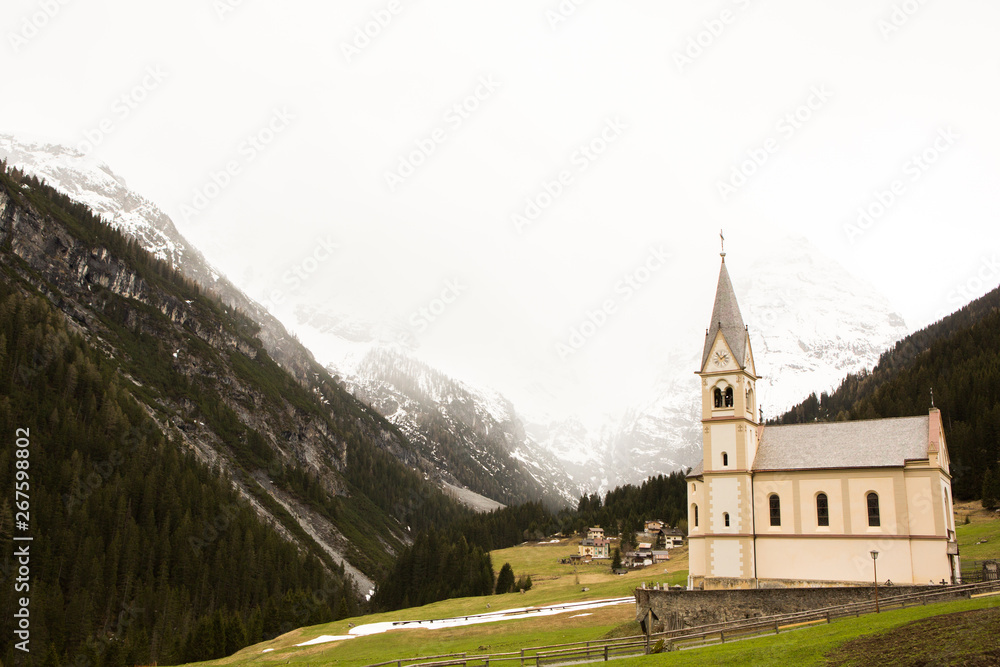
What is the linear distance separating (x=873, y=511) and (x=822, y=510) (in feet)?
12.5

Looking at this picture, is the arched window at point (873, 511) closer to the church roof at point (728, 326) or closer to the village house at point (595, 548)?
the church roof at point (728, 326)

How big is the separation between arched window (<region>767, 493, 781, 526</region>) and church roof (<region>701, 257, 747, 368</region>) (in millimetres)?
11797

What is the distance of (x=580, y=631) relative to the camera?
63.4 meters

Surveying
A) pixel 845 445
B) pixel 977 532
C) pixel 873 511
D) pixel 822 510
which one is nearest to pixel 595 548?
pixel 977 532

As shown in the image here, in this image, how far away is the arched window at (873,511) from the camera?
198 feet

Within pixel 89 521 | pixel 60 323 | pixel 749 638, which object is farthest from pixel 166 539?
pixel 749 638

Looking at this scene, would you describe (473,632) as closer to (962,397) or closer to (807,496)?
(807,496)

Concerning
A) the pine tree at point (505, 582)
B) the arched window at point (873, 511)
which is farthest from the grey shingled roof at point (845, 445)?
the pine tree at point (505, 582)

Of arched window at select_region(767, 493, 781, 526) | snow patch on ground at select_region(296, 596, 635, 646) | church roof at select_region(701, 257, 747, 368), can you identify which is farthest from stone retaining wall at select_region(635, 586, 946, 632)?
snow patch on ground at select_region(296, 596, 635, 646)

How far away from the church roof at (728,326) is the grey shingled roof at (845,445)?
25.7 ft

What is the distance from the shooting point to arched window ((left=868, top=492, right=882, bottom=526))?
60469 mm

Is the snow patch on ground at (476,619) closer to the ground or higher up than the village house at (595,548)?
closer to the ground

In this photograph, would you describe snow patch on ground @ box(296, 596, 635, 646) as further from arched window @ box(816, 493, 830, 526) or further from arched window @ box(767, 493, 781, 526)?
arched window @ box(816, 493, 830, 526)

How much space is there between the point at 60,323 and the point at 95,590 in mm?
79023
